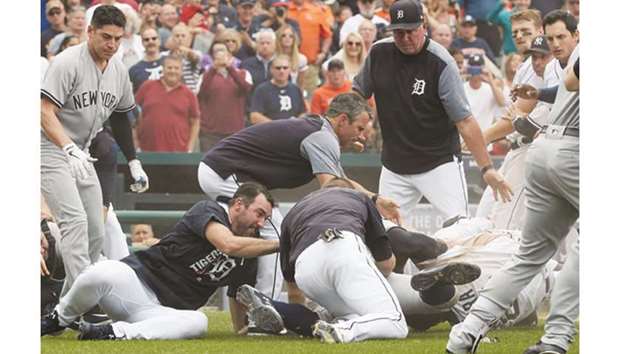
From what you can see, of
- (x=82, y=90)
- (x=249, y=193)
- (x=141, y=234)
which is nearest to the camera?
(x=249, y=193)

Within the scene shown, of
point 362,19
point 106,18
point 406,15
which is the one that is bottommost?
point 362,19

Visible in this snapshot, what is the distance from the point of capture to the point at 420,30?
9031mm

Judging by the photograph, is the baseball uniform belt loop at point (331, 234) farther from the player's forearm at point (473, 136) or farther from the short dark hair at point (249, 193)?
the player's forearm at point (473, 136)

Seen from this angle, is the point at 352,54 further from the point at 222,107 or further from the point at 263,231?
the point at 263,231

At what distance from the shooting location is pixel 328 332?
6.97m

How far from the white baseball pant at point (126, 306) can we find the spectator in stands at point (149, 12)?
21.4 feet

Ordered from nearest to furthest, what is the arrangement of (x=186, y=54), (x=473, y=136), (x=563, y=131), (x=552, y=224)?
(x=563, y=131) < (x=552, y=224) < (x=473, y=136) < (x=186, y=54)

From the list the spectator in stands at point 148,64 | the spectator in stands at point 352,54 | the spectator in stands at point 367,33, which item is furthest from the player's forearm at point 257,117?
the spectator in stands at point 367,33

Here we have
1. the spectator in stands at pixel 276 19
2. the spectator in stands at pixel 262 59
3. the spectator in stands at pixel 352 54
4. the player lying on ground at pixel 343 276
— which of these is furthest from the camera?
the spectator in stands at pixel 276 19

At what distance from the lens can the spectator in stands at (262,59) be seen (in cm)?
1334

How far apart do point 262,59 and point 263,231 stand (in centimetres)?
536

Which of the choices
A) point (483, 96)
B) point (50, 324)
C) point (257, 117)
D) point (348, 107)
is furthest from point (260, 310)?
point (483, 96)

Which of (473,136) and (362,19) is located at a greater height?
(362,19)

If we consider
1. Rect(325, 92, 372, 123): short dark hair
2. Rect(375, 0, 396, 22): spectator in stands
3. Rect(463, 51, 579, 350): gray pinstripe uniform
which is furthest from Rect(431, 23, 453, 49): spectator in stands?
Rect(463, 51, 579, 350): gray pinstripe uniform
